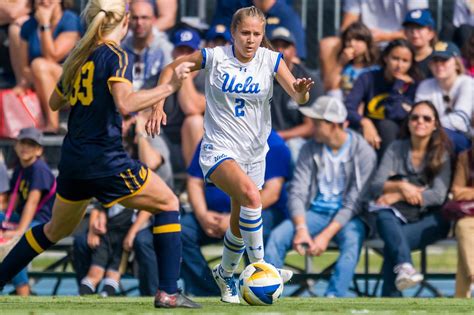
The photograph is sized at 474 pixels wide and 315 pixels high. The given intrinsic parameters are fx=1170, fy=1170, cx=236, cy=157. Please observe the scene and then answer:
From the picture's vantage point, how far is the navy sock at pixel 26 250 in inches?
323

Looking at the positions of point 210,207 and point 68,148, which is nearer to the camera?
point 68,148

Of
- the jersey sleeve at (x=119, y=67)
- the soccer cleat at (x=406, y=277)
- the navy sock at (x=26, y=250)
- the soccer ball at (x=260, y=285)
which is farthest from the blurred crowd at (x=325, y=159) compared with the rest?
the jersey sleeve at (x=119, y=67)

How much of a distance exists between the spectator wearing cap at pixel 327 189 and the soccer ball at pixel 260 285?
2.85m

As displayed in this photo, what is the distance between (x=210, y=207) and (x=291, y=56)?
1830 mm

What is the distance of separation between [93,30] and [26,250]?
5.44 ft

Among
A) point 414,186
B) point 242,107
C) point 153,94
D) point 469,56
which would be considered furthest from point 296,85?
point 469,56

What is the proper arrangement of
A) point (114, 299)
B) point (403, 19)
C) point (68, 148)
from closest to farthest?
point (68, 148) → point (114, 299) → point (403, 19)

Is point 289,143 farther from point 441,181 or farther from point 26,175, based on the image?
point 26,175

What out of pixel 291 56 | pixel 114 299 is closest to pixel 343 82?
pixel 291 56

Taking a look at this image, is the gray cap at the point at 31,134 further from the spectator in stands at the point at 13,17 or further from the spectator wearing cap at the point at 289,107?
the spectator wearing cap at the point at 289,107

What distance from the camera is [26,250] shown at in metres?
8.23

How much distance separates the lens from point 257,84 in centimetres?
841

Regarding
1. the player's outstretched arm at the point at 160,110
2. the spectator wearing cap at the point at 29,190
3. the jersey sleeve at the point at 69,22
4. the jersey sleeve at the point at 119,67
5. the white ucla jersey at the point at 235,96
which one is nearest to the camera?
the jersey sleeve at the point at 119,67

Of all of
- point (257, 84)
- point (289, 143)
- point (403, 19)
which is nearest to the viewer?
point (257, 84)
